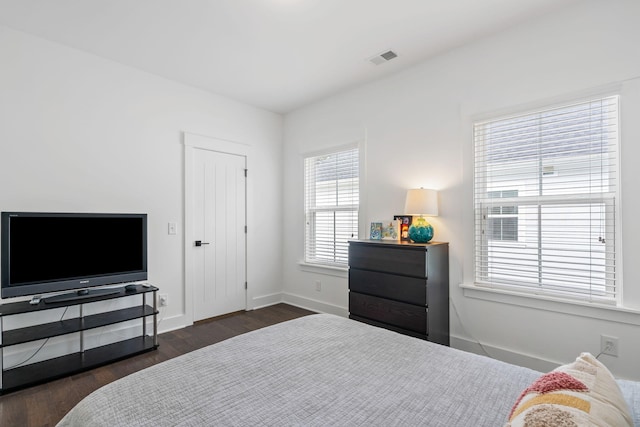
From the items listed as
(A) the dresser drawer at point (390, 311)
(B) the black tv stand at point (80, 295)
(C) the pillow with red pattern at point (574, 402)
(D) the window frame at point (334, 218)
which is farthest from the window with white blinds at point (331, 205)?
(C) the pillow with red pattern at point (574, 402)

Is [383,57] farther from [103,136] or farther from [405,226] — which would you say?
[103,136]

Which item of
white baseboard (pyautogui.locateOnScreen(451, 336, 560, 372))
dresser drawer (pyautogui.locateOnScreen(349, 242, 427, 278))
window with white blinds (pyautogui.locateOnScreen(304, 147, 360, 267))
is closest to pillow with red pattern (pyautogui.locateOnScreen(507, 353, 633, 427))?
dresser drawer (pyautogui.locateOnScreen(349, 242, 427, 278))

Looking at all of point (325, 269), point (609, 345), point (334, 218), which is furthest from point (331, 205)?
point (609, 345)

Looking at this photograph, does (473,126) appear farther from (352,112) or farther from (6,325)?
(6,325)

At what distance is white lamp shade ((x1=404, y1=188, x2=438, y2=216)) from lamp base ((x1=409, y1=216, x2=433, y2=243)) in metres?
0.12

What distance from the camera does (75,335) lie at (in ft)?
9.36

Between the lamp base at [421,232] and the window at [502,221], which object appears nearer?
the window at [502,221]

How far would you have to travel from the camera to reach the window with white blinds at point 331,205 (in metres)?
3.84

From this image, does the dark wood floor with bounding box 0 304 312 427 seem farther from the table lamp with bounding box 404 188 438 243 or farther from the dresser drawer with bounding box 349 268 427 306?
the table lamp with bounding box 404 188 438 243

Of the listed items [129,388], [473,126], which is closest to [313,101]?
[473,126]

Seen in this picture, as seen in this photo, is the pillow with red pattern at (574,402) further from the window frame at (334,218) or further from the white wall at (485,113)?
the window frame at (334,218)

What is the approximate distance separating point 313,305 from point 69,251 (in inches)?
104

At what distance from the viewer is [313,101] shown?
4.16 metres

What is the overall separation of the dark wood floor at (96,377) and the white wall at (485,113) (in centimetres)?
106
